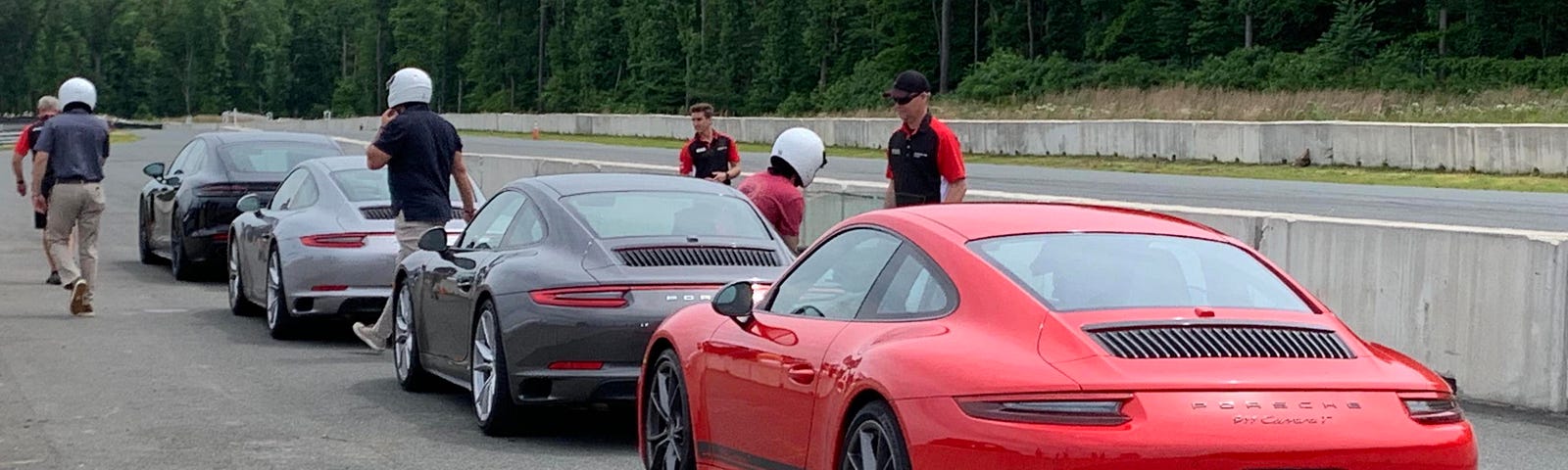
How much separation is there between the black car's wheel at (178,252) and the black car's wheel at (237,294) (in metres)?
2.99

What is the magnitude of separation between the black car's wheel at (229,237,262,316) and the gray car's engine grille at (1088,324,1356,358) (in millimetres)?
11019

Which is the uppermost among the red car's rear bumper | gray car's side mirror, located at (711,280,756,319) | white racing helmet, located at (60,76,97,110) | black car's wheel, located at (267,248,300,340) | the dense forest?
the dense forest

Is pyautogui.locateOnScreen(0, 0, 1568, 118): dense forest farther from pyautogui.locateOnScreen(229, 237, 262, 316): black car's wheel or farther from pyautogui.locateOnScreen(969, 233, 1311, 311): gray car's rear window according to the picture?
pyautogui.locateOnScreen(969, 233, 1311, 311): gray car's rear window

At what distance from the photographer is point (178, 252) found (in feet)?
62.6

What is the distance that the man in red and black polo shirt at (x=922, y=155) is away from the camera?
38.8 feet

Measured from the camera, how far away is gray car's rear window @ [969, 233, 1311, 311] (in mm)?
5984

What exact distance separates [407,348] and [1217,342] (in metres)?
6.55

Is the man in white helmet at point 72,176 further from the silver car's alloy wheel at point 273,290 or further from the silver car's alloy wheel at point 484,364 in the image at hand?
the silver car's alloy wheel at point 484,364

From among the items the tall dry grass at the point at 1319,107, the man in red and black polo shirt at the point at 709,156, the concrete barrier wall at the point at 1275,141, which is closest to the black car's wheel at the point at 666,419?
the man in red and black polo shirt at the point at 709,156

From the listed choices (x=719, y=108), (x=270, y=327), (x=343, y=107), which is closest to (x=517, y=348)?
(x=270, y=327)

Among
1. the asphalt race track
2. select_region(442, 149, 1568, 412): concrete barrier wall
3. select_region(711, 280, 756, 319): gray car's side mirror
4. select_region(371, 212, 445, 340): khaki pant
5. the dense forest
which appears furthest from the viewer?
the dense forest

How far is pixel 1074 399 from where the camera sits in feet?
17.8

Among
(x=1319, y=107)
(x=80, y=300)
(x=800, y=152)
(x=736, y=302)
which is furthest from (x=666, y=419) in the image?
(x=1319, y=107)

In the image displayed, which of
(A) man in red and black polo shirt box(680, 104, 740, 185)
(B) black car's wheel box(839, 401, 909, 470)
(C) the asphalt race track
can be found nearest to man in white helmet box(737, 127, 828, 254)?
(C) the asphalt race track
